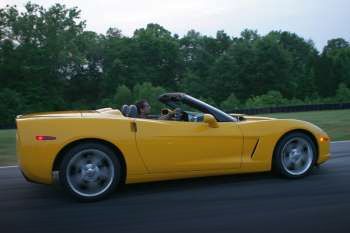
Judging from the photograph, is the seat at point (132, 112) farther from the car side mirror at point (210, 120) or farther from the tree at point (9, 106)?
the tree at point (9, 106)

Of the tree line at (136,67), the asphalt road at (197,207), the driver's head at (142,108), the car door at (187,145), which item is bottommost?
the asphalt road at (197,207)

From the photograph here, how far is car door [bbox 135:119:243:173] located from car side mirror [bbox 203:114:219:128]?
4 centimetres

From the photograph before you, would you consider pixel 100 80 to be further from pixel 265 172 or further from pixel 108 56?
pixel 265 172

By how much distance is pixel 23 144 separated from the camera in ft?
19.8

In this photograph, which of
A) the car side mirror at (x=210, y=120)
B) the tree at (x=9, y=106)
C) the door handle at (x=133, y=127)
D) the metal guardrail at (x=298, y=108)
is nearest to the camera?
the door handle at (x=133, y=127)

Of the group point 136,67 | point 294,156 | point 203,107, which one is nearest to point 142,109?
point 203,107

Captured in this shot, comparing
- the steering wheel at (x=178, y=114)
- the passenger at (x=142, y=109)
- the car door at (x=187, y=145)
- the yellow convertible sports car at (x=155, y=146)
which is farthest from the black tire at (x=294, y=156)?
the passenger at (x=142, y=109)

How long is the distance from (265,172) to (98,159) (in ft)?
8.24

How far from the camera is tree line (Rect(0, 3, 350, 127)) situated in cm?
6381

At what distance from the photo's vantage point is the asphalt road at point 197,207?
5.16 meters

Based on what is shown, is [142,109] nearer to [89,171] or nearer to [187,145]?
[187,145]

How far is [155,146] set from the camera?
6.41 meters

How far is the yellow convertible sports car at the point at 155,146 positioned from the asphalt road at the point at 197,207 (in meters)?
0.24

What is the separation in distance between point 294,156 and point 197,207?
1.93m
